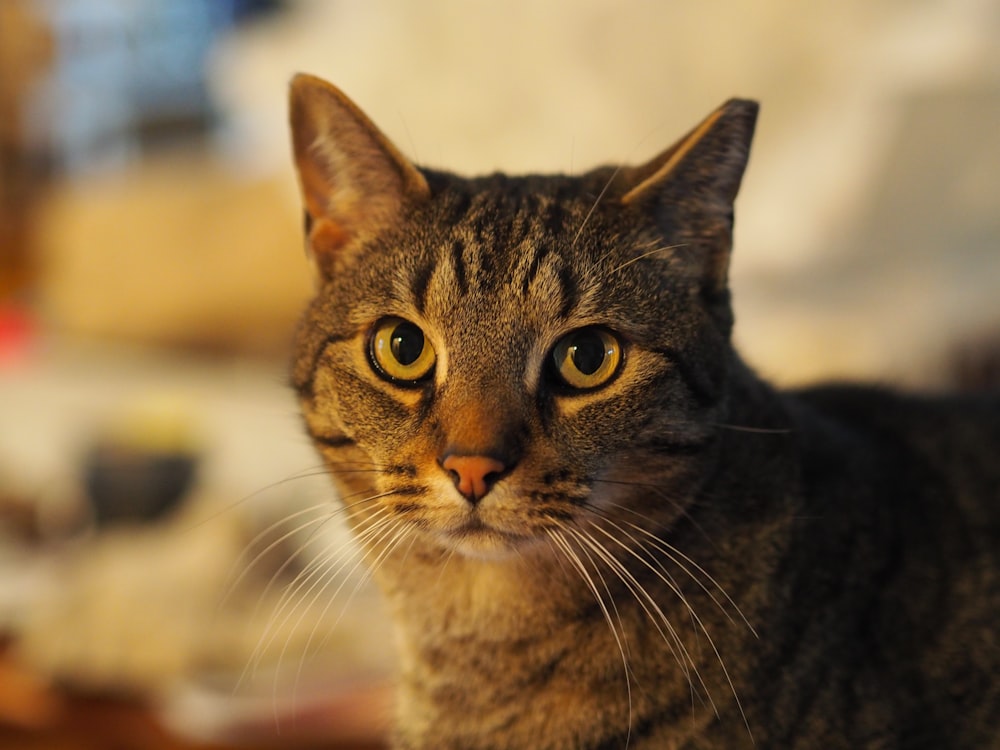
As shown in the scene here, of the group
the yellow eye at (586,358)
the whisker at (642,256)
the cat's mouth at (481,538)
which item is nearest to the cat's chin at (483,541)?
the cat's mouth at (481,538)

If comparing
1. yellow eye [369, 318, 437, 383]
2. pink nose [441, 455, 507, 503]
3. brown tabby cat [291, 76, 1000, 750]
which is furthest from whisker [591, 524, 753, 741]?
yellow eye [369, 318, 437, 383]

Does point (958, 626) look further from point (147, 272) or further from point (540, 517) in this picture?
point (147, 272)

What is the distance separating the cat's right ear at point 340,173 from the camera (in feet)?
3.28

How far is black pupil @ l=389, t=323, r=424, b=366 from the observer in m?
Result: 0.98

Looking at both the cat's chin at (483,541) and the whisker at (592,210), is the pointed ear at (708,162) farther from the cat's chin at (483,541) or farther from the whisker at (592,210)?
the cat's chin at (483,541)

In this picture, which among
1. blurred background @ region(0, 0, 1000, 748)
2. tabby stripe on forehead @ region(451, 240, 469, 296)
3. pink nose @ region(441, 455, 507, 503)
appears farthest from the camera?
blurred background @ region(0, 0, 1000, 748)

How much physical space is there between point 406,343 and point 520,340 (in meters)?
0.13

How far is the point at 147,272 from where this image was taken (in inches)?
138

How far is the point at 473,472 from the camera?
2.82 ft

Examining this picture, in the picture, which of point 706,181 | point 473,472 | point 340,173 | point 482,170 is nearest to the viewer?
point 473,472

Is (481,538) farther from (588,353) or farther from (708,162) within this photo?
(708,162)

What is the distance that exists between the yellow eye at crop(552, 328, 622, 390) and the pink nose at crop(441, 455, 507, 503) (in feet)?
0.43

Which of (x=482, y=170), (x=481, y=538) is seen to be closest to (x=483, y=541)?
(x=481, y=538)

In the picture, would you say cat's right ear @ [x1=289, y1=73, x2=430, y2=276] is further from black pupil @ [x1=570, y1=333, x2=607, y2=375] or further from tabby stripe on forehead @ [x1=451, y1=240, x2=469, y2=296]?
black pupil @ [x1=570, y1=333, x2=607, y2=375]
